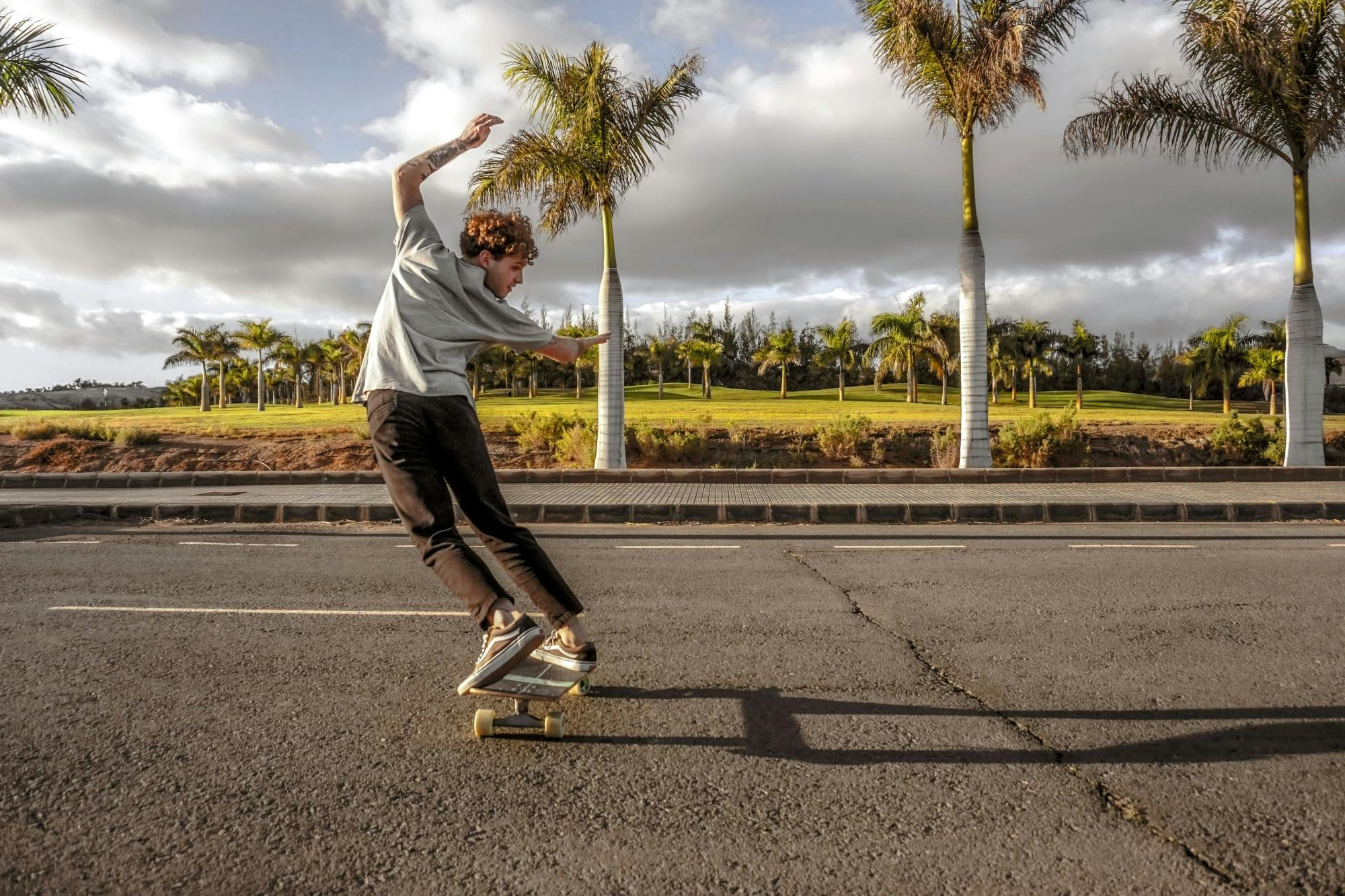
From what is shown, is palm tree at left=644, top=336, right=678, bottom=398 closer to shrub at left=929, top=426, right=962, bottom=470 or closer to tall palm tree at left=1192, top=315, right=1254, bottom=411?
tall palm tree at left=1192, top=315, right=1254, bottom=411

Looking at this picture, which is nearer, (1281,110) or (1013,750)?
(1013,750)

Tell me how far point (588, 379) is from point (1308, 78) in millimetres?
78616

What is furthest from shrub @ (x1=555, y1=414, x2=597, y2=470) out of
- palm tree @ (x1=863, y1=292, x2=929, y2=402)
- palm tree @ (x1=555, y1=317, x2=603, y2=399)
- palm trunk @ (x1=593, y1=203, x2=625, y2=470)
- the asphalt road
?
palm tree @ (x1=863, y1=292, x2=929, y2=402)

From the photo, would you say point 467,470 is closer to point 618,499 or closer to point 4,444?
point 618,499

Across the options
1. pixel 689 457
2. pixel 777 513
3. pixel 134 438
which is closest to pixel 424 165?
pixel 777 513

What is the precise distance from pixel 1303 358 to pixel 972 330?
5.81m

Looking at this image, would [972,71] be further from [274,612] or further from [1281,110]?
[274,612]

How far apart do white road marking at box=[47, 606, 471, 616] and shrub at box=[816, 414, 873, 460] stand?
45.9 ft

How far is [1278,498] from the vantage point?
11594mm

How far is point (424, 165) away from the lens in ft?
11.6

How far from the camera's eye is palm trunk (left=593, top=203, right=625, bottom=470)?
49.0ft

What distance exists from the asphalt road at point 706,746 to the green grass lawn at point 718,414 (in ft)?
46.9

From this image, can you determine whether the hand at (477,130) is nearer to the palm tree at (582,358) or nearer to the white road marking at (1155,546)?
the white road marking at (1155,546)

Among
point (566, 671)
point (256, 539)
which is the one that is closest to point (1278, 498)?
point (566, 671)
